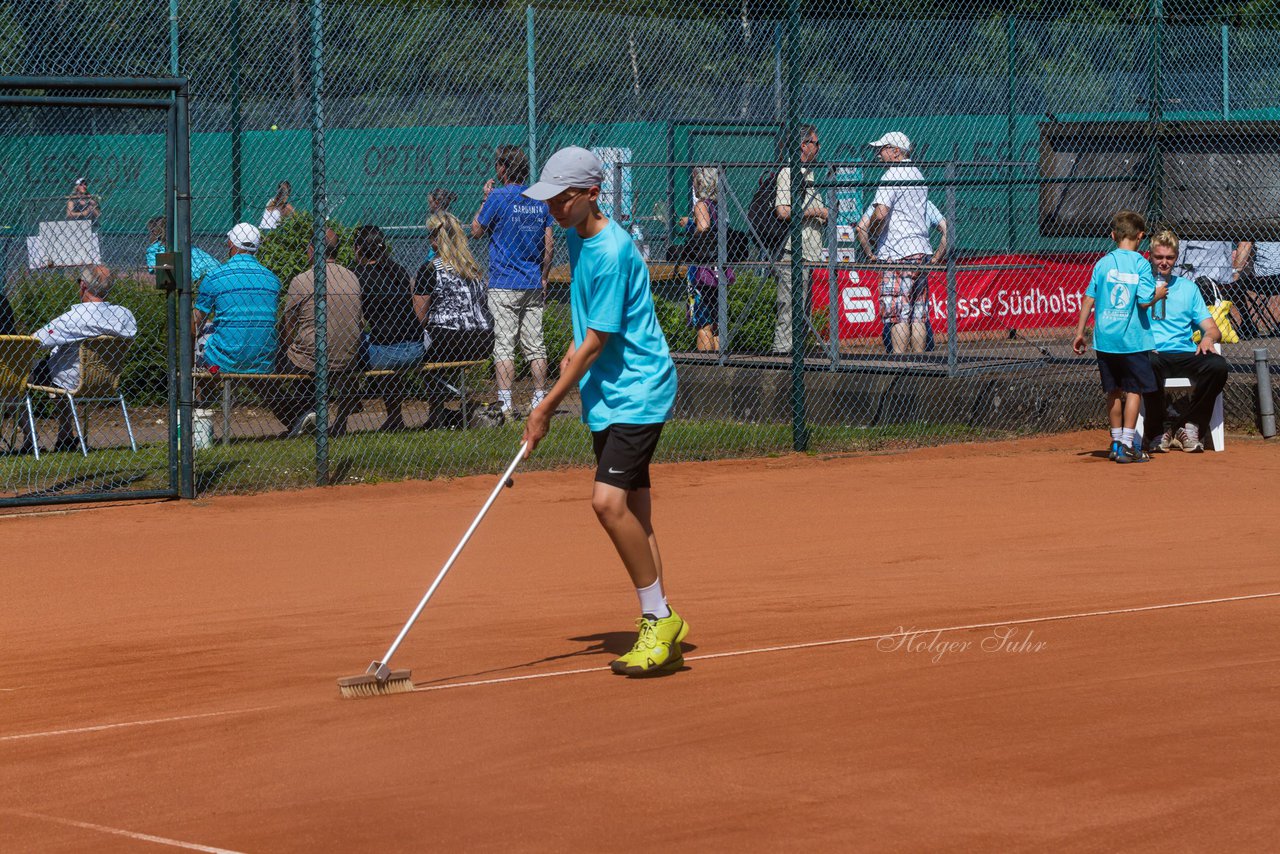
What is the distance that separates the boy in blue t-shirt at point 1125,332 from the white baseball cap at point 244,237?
618 centimetres

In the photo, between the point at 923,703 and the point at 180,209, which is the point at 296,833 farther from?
the point at 180,209

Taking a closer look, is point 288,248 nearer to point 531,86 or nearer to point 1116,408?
point 531,86

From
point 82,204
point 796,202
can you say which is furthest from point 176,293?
point 796,202

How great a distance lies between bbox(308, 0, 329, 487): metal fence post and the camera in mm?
10430

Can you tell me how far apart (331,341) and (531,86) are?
10.8ft

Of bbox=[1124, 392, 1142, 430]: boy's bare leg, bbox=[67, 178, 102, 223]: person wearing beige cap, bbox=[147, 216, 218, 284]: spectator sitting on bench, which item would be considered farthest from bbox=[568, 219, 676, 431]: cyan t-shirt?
bbox=[67, 178, 102, 223]: person wearing beige cap

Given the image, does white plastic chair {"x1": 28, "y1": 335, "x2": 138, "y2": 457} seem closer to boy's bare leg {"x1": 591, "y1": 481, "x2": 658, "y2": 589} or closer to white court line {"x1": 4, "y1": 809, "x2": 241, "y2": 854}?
boy's bare leg {"x1": 591, "y1": 481, "x2": 658, "y2": 589}

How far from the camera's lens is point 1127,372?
11.6m

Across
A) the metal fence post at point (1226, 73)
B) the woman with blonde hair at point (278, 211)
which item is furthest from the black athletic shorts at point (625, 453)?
the metal fence post at point (1226, 73)

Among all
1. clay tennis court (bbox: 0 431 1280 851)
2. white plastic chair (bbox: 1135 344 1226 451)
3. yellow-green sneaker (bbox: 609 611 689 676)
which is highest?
white plastic chair (bbox: 1135 344 1226 451)

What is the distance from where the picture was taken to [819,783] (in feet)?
15.1

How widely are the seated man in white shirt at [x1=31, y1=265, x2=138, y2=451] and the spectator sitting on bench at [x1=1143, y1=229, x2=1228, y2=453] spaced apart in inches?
301

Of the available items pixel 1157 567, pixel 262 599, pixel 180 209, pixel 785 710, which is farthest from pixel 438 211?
pixel 785 710

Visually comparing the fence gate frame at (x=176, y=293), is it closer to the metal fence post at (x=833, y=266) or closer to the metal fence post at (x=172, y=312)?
the metal fence post at (x=172, y=312)
